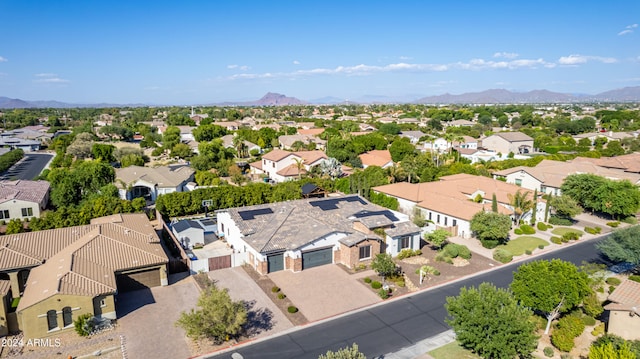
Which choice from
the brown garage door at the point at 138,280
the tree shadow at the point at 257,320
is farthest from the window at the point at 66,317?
the tree shadow at the point at 257,320

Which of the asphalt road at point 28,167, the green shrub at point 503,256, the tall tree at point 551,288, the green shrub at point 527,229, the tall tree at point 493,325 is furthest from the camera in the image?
the asphalt road at point 28,167

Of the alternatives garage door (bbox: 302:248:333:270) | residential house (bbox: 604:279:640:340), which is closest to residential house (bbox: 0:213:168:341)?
garage door (bbox: 302:248:333:270)

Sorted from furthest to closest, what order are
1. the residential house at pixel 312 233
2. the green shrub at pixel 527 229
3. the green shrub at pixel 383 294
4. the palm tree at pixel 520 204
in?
1. the palm tree at pixel 520 204
2. the green shrub at pixel 527 229
3. the residential house at pixel 312 233
4. the green shrub at pixel 383 294

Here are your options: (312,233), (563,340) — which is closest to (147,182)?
(312,233)

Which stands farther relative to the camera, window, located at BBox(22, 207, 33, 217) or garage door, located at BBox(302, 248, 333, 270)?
window, located at BBox(22, 207, 33, 217)

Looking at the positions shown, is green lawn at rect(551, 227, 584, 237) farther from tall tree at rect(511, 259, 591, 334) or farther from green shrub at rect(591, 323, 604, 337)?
tall tree at rect(511, 259, 591, 334)

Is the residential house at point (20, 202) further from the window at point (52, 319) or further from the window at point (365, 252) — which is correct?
the window at point (365, 252)

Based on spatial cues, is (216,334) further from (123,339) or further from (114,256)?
(114,256)
